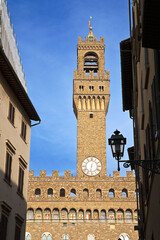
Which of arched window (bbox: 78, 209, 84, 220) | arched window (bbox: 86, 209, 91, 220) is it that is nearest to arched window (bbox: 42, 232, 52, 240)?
arched window (bbox: 78, 209, 84, 220)

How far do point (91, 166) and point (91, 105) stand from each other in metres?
7.47

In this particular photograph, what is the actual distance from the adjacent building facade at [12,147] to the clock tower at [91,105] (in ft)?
77.7

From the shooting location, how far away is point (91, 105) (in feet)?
152

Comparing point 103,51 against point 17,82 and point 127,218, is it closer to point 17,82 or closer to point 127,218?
point 127,218

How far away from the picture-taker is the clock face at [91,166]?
42.0 meters

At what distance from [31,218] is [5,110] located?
82.9 feet

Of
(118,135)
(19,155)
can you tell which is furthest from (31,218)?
(118,135)

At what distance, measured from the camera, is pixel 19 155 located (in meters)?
17.5

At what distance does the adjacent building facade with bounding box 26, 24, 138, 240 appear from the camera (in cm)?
3866

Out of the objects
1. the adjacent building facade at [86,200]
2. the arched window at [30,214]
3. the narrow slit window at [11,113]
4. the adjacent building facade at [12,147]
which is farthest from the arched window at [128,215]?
the narrow slit window at [11,113]

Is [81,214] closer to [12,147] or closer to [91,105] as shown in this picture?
[91,105]

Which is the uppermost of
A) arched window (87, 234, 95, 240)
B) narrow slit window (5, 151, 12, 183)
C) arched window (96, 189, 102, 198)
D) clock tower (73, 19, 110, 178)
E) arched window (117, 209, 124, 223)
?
clock tower (73, 19, 110, 178)

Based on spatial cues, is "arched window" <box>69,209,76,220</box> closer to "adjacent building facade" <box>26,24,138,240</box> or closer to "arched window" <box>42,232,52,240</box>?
"adjacent building facade" <box>26,24,138,240</box>

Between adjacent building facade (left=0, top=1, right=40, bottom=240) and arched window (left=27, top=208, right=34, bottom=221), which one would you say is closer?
adjacent building facade (left=0, top=1, right=40, bottom=240)
